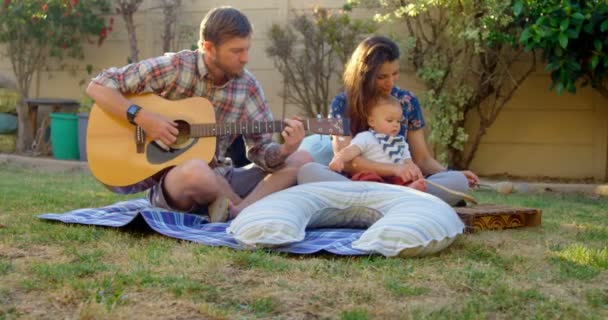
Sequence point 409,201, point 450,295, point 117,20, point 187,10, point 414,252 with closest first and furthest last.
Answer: point 450,295
point 414,252
point 409,201
point 187,10
point 117,20

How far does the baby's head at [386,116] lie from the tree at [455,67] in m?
2.98

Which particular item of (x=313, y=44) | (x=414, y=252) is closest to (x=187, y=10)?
(x=313, y=44)

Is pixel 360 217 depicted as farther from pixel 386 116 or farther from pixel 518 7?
pixel 518 7

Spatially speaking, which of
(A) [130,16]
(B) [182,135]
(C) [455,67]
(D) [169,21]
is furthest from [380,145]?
(A) [130,16]

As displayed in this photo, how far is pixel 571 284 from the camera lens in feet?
8.30

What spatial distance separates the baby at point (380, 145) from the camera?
374 centimetres

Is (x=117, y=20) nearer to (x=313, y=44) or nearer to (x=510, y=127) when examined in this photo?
(x=313, y=44)

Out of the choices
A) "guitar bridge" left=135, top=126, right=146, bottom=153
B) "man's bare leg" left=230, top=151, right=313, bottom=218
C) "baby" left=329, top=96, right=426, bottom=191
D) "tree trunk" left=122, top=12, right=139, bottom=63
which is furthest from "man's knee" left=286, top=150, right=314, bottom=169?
"tree trunk" left=122, top=12, right=139, bottom=63

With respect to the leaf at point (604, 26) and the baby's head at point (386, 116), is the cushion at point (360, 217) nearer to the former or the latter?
the baby's head at point (386, 116)

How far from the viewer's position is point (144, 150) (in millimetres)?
3777

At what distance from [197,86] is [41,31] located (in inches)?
217

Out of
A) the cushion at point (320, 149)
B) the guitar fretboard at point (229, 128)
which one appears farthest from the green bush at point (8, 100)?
the guitar fretboard at point (229, 128)

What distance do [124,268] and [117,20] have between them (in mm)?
6632

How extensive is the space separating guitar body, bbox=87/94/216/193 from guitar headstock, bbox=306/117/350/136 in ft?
1.68
